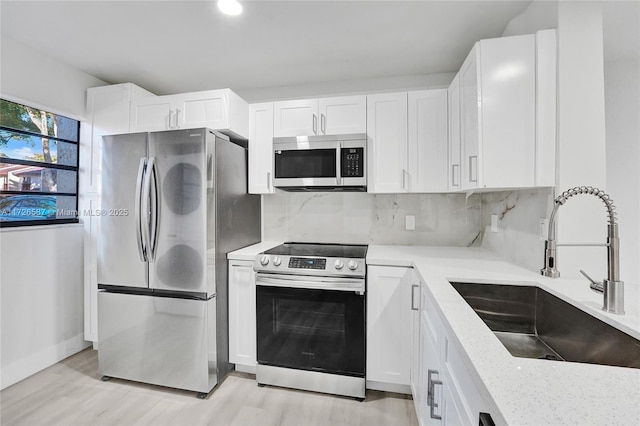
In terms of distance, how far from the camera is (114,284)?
84.0 inches

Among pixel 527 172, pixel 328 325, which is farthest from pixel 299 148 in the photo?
pixel 527 172

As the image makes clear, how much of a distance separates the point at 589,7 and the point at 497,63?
0.44 m

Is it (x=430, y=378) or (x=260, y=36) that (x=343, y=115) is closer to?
(x=260, y=36)

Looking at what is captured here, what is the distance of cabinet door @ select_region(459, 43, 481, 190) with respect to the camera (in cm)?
154

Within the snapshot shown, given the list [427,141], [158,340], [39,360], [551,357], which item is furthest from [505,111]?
[39,360]

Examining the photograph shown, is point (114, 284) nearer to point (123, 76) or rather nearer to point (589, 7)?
point (123, 76)

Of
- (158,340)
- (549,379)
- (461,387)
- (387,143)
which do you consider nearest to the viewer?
(549,379)

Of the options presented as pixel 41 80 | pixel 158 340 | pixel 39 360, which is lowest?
pixel 39 360

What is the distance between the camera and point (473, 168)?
1599mm

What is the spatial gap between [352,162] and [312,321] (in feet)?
3.94

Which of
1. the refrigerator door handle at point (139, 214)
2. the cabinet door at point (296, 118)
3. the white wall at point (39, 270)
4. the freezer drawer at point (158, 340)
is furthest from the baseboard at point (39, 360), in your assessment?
the cabinet door at point (296, 118)

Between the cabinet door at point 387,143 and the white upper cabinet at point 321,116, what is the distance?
9cm

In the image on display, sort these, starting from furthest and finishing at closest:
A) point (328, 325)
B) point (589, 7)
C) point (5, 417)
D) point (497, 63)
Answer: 1. point (328, 325)
2. point (5, 417)
3. point (497, 63)
4. point (589, 7)

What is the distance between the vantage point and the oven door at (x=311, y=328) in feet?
6.37
